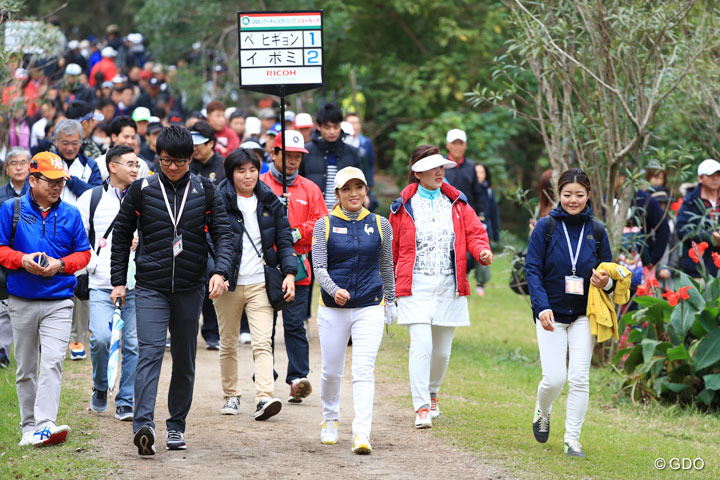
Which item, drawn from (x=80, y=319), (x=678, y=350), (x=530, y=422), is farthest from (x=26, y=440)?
(x=678, y=350)

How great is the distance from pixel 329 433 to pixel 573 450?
1.80 m

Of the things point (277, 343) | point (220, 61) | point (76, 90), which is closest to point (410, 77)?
point (220, 61)

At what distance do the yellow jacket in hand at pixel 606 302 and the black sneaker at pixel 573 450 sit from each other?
0.86m

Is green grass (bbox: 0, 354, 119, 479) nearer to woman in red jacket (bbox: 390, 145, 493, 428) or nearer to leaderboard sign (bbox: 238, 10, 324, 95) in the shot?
woman in red jacket (bbox: 390, 145, 493, 428)

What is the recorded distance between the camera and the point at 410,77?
21922mm

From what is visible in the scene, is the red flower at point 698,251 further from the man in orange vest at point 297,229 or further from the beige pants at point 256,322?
the beige pants at point 256,322

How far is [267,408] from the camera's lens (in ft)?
27.1

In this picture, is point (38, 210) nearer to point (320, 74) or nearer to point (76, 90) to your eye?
point (320, 74)

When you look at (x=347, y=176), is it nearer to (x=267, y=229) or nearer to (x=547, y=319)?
(x=267, y=229)

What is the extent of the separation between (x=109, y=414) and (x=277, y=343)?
3794mm

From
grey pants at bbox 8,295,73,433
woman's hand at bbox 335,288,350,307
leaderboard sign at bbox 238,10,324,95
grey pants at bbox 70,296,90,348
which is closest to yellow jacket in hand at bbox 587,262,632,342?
woman's hand at bbox 335,288,350,307

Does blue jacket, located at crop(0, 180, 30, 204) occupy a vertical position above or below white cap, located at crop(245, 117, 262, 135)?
below

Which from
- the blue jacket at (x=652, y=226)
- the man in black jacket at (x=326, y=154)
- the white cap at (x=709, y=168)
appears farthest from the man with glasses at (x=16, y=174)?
the white cap at (x=709, y=168)

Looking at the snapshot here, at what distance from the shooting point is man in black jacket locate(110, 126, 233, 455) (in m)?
7.10
